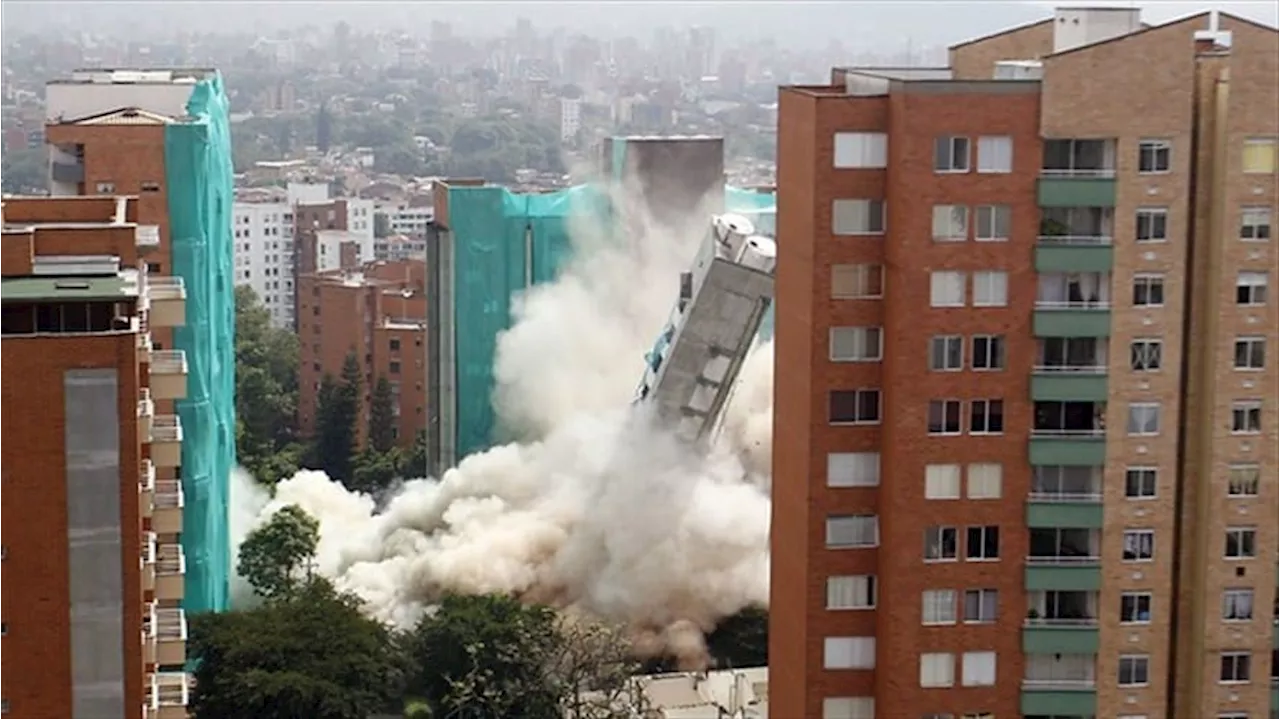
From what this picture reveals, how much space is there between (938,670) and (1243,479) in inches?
67.7

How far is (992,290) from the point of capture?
1011cm

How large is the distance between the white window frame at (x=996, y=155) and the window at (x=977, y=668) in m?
2.31

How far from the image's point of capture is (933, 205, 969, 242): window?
1001cm

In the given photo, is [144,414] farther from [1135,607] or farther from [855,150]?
[1135,607]

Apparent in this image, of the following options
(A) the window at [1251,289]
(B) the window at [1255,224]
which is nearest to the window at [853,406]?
(A) the window at [1251,289]

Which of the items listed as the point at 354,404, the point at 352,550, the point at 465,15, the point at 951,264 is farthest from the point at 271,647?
the point at 465,15

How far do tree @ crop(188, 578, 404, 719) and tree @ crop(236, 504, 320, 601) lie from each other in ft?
12.9

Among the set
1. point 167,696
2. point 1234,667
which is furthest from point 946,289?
point 167,696

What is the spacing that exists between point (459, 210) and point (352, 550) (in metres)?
4.81

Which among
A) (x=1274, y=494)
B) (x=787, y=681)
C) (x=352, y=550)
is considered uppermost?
(x=1274, y=494)

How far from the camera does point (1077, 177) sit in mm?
10031

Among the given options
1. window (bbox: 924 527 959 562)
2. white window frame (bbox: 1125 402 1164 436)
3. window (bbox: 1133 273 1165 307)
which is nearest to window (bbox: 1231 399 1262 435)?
white window frame (bbox: 1125 402 1164 436)

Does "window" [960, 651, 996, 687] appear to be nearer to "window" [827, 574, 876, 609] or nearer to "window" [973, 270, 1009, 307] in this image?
"window" [827, 574, 876, 609]

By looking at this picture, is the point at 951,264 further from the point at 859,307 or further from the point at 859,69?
the point at 859,69
